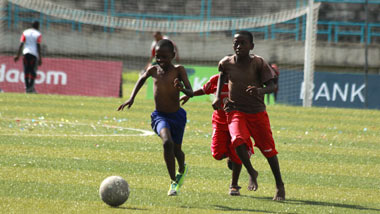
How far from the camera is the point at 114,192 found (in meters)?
6.25

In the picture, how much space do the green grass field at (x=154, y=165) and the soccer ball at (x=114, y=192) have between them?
0.25 ft

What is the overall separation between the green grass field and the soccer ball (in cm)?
8

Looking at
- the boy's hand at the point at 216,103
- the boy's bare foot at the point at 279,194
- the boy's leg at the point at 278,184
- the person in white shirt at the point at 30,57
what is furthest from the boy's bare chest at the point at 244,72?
the person in white shirt at the point at 30,57

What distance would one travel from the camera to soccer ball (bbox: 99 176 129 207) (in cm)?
625

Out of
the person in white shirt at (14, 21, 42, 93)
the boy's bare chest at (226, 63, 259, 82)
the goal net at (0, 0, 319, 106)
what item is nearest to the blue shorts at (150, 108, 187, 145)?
the boy's bare chest at (226, 63, 259, 82)

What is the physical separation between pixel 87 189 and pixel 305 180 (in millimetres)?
2689

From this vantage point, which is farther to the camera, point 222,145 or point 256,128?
point 222,145

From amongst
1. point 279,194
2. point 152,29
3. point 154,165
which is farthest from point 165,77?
point 152,29

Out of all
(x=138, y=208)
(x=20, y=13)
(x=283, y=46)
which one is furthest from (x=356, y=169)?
(x=20, y=13)

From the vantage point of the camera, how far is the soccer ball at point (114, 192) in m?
6.25

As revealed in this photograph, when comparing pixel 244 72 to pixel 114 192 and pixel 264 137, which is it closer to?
pixel 264 137

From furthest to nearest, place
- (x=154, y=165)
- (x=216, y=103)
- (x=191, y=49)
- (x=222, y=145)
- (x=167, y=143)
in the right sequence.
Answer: (x=191, y=49)
(x=154, y=165)
(x=222, y=145)
(x=216, y=103)
(x=167, y=143)

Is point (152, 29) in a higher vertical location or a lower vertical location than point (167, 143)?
higher

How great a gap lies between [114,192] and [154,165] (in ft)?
9.58
